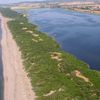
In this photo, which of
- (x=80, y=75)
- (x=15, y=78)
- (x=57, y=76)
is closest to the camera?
(x=57, y=76)

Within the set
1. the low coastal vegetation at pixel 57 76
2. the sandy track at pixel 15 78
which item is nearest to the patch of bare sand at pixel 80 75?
the low coastal vegetation at pixel 57 76

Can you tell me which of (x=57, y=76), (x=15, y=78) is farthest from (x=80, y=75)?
(x=15, y=78)

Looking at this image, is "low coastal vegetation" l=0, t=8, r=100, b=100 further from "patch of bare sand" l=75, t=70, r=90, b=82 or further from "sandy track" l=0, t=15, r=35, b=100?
"sandy track" l=0, t=15, r=35, b=100

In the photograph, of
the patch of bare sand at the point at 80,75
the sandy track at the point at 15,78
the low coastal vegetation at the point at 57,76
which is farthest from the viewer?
the patch of bare sand at the point at 80,75

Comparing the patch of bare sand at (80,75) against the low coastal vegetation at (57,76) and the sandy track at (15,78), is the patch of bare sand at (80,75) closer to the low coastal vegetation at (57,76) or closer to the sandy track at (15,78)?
the low coastal vegetation at (57,76)

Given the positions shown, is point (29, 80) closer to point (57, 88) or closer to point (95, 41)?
point (57, 88)

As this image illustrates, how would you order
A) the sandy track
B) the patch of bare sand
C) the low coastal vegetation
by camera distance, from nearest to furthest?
the low coastal vegetation → the sandy track → the patch of bare sand

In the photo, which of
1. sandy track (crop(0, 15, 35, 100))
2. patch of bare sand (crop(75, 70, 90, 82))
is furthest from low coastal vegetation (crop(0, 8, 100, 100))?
sandy track (crop(0, 15, 35, 100))

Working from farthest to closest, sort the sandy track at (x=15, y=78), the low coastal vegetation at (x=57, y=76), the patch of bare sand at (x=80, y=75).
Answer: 1. the patch of bare sand at (x=80, y=75)
2. the sandy track at (x=15, y=78)
3. the low coastal vegetation at (x=57, y=76)

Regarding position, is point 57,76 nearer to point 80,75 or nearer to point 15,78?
point 80,75
